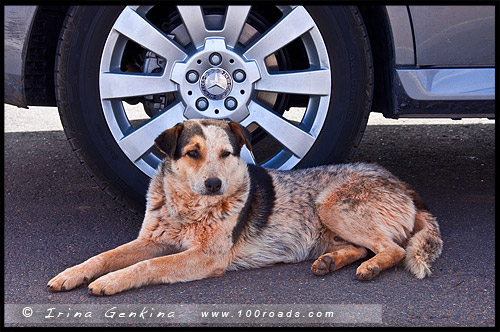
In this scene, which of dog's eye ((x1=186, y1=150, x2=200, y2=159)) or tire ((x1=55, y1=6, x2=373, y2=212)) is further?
tire ((x1=55, y1=6, x2=373, y2=212))

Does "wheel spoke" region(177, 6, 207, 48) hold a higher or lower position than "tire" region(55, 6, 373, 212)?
higher

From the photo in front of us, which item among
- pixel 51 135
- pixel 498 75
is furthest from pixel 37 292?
pixel 51 135

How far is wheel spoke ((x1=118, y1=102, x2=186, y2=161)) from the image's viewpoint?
13.9 feet

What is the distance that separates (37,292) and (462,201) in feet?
9.56

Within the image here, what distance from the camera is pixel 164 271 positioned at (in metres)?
3.60

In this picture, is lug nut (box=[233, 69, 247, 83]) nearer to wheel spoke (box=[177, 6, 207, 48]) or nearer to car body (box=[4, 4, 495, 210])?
car body (box=[4, 4, 495, 210])

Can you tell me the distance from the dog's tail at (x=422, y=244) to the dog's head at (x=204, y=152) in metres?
1.07

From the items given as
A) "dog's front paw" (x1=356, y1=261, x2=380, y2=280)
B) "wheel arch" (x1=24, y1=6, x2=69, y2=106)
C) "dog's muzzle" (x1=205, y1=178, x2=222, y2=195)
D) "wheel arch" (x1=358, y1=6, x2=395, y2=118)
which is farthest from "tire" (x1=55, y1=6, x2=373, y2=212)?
"dog's front paw" (x1=356, y1=261, x2=380, y2=280)

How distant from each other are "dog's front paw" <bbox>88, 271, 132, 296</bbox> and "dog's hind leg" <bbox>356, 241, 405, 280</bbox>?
3.96 feet

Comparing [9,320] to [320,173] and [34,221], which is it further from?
[320,173]

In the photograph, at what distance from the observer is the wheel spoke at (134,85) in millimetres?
4168

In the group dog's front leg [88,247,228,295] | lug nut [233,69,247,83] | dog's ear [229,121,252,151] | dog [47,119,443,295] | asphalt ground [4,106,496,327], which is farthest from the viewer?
lug nut [233,69,247,83]

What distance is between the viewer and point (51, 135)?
6777 millimetres

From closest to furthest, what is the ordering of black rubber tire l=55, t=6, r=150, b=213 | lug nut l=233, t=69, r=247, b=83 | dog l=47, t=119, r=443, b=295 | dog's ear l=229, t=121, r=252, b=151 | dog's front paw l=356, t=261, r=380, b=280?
dog's front paw l=356, t=261, r=380, b=280 < dog l=47, t=119, r=443, b=295 < dog's ear l=229, t=121, r=252, b=151 < black rubber tire l=55, t=6, r=150, b=213 < lug nut l=233, t=69, r=247, b=83
